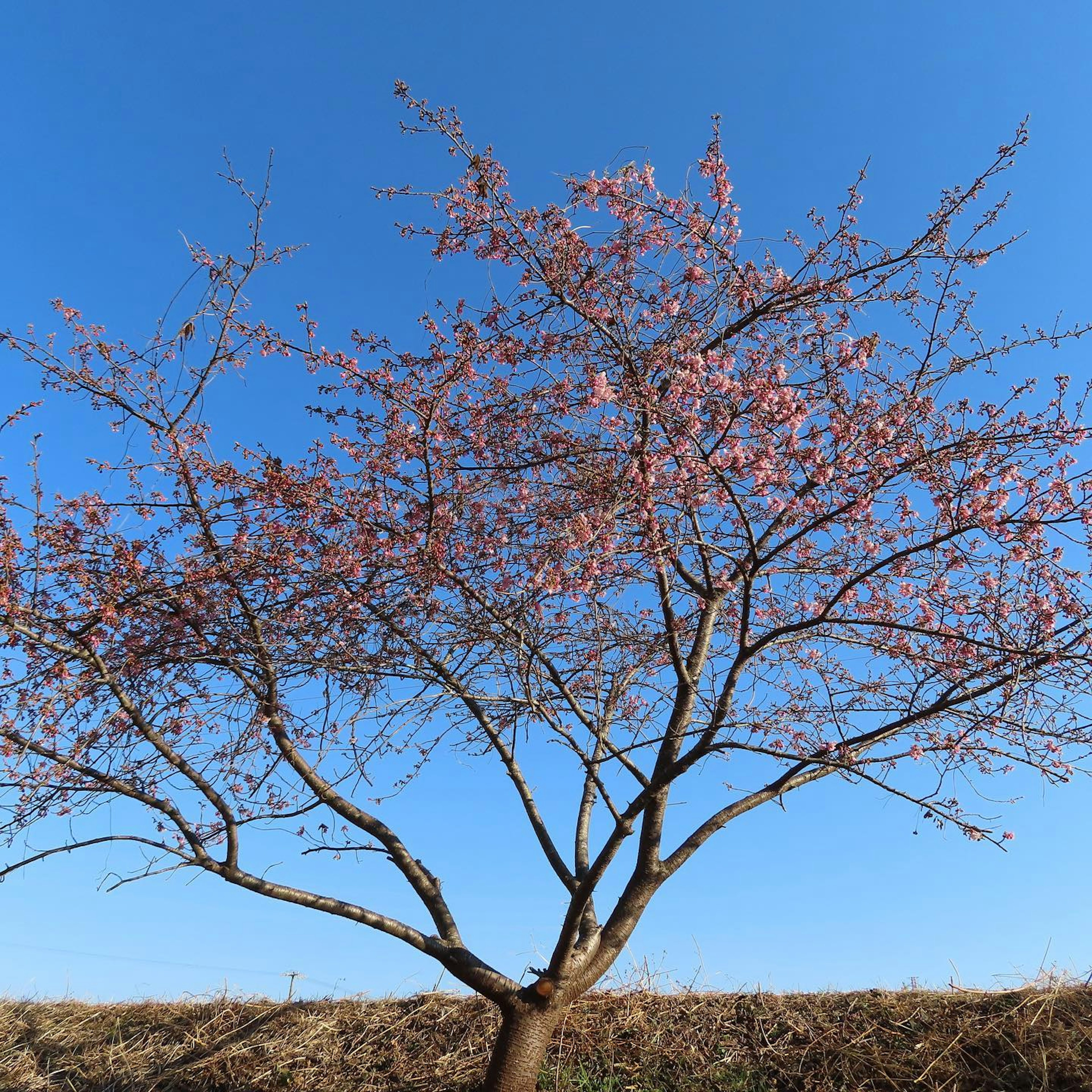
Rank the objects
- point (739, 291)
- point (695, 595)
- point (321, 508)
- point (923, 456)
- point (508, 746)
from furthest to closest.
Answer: point (695, 595) → point (508, 746) → point (739, 291) → point (321, 508) → point (923, 456)

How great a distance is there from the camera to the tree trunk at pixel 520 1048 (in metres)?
4.96

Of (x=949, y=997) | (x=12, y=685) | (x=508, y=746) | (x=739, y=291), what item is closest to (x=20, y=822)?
(x=12, y=685)

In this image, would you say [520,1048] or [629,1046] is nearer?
[520,1048]

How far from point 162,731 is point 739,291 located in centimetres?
448

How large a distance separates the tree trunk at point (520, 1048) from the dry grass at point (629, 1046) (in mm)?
337

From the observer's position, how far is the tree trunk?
16.3ft

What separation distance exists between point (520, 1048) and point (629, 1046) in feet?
2.85

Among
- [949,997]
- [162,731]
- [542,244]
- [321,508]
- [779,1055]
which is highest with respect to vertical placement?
[542,244]

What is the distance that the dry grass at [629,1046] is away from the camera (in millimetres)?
5078

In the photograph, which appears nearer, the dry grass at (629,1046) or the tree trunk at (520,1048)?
the tree trunk at (520,1048)

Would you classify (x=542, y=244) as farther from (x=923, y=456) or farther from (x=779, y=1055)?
(x=779, y=1055)

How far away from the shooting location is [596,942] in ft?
17.5

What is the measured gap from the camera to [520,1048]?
5.02 meters

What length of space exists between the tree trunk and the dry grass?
1.11 ft
